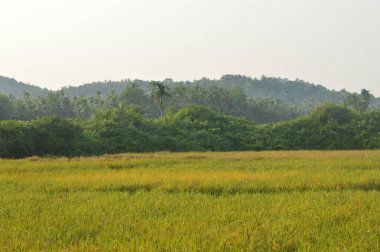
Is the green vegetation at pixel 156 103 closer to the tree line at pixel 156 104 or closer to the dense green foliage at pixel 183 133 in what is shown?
the tree line at pixel 156 104

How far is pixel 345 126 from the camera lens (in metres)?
52.2

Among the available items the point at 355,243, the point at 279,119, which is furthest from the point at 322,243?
the point at 279,119

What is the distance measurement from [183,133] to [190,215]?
127 feet

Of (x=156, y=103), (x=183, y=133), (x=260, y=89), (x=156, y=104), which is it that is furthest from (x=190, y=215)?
(x=260, y=89)

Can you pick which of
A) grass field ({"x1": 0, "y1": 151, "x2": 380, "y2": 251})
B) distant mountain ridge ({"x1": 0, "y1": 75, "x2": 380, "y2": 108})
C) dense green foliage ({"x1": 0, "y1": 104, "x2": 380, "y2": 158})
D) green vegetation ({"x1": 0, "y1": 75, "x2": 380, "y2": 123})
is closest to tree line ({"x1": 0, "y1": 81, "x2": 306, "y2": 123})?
green vegetation ({"x1": 0, "y1": 75, "x2": 380, "y2": 123})

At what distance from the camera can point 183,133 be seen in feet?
156

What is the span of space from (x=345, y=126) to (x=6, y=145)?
132 feet

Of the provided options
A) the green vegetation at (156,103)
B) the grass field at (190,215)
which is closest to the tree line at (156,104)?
the green vegetation at (156,103)

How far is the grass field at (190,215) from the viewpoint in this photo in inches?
265

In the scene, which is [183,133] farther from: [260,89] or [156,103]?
[260,89]

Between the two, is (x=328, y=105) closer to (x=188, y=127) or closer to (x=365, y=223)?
(x=188, y=127)

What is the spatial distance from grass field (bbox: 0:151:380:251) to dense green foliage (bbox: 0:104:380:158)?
22430 millimetres

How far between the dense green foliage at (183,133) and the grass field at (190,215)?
73.6 ft

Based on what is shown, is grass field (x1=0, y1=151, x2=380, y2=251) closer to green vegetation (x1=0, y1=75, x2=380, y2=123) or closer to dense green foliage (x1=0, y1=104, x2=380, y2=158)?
dense green foliage (x1=0, y1=104, x2=380, y2=158)
